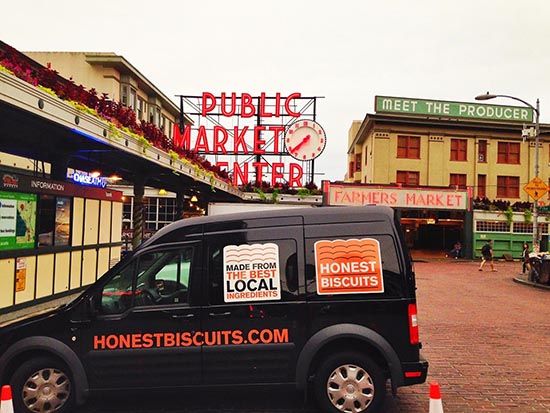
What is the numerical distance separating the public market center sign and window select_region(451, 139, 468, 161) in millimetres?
2399

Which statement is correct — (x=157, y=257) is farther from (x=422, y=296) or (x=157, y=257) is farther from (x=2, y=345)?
(x=422, y=296)

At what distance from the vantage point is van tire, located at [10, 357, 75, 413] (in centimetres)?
529

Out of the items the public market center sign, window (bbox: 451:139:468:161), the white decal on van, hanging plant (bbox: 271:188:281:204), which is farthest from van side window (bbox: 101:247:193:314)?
window (bbox: 451:139:468:161)

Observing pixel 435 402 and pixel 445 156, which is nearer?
pixel 435 402

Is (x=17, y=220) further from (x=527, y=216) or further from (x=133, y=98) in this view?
(x=527, y=216)

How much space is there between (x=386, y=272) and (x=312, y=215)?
1071 mm

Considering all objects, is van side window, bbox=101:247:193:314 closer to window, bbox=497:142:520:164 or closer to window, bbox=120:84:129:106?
window, bbox=120:84:129:106

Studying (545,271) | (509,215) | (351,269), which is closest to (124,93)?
(545,271)

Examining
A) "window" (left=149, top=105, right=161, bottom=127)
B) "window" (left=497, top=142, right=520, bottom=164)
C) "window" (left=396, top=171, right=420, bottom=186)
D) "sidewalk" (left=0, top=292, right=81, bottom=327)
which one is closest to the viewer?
"sidewalk" (left=0, top=292, right=81, bottom=327)

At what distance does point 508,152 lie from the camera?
139ft

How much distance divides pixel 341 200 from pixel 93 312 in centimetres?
3092

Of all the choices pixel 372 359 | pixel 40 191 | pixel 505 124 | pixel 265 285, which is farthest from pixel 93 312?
pixel 505 124

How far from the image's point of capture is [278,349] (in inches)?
217

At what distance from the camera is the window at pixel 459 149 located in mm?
41750
